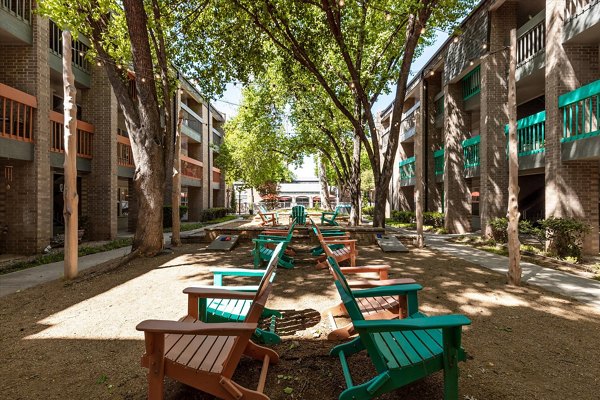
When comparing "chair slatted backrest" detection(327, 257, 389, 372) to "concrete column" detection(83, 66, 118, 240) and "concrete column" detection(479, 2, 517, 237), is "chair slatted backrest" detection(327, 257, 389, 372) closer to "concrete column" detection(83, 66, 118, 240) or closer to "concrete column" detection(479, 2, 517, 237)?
"concrete column" detection(479, 2, 517, 237)

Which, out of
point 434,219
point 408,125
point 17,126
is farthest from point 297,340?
point 408,125

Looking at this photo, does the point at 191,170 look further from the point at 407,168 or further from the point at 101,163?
the point at 407,168

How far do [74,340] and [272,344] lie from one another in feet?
7.59

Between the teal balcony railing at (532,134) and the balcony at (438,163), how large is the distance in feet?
21.9

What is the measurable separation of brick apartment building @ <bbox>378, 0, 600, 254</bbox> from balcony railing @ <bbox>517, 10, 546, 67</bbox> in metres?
0.04

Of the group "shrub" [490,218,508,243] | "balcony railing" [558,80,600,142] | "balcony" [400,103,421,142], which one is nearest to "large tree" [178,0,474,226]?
"shrub" [490,218,508,243]

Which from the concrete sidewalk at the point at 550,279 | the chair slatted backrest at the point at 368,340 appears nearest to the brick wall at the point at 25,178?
the chair slatted backrest at the point at 368,340

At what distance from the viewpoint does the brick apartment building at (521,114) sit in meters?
9.64

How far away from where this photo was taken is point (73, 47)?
14.2 metres

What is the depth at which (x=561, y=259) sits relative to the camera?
28.7 feet

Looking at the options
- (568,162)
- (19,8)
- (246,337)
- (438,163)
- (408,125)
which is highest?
(408,125)

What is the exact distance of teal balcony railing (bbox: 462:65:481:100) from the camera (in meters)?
15.4

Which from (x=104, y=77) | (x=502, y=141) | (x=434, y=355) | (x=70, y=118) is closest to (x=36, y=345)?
(x=434, y=355)

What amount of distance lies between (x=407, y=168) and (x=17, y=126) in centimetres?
2200
